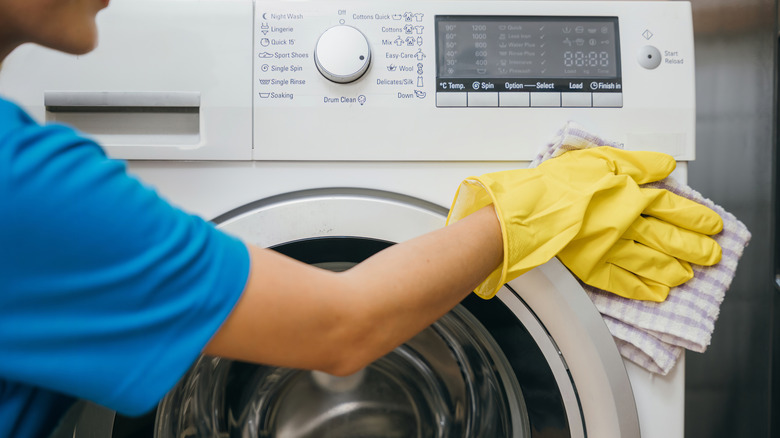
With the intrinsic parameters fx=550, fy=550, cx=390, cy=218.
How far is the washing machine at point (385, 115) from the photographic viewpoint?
0.56m

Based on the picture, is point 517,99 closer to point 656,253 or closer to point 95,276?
point 656,253

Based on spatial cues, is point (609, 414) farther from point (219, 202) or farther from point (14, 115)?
point (14, 115)

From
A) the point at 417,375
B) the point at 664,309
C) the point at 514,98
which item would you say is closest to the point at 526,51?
the point at 514,98

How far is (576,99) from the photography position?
0.59 meters

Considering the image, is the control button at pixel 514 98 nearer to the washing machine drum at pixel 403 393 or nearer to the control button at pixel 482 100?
the control button at pixel 482 100

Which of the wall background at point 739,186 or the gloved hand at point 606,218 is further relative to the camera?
the wall background at point 739,186

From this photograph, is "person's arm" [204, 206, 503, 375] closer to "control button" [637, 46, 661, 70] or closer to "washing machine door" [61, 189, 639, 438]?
"washing machine door" [61, 189, 639, 438]

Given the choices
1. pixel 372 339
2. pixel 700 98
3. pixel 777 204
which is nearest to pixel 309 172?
pixel 372 339

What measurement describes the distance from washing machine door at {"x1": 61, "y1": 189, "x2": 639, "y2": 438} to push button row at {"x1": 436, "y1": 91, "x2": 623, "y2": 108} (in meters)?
0.12

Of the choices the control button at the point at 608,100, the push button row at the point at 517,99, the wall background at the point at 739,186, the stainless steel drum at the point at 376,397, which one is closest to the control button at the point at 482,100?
the push button row at the point at 517,99

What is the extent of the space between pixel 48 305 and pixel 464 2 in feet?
1.60

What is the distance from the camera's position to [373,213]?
560mm

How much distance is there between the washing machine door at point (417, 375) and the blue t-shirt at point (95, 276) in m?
0.23

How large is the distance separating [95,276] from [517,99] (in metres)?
0.44
